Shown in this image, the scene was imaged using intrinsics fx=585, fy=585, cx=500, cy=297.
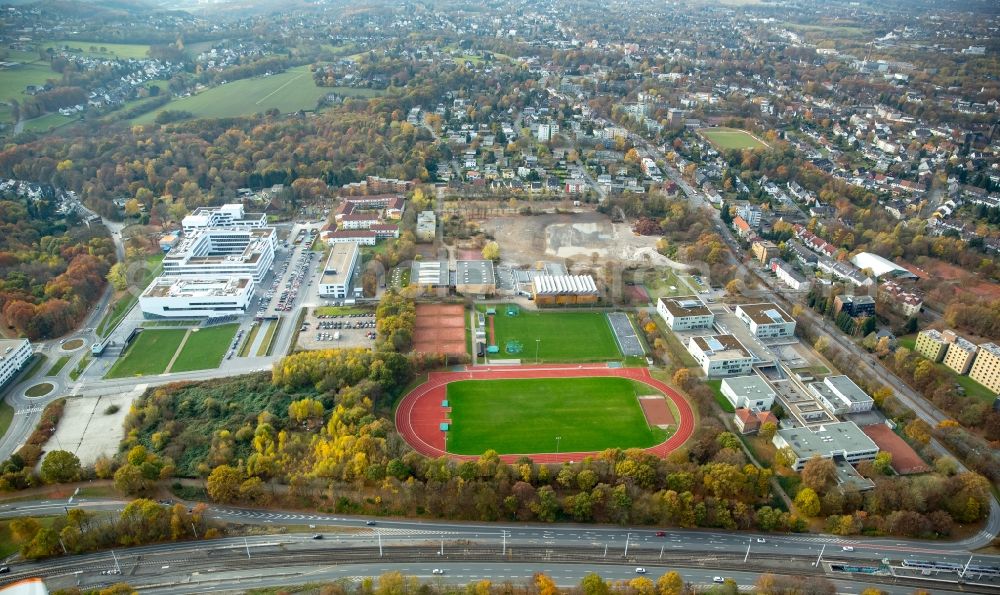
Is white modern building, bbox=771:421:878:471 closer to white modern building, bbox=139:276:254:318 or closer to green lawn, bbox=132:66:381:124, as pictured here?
white modern building, bbox=139:276:254:318

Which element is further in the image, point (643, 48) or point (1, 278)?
point (643, 48)

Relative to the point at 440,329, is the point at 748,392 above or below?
above

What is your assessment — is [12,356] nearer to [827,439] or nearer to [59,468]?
[59,468]

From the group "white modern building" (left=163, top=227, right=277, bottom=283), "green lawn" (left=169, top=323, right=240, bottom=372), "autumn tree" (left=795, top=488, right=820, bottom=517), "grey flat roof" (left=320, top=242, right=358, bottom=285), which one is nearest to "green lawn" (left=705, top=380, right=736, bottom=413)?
"autumn tree" (left=795, top=488, right=820, bottom=517)

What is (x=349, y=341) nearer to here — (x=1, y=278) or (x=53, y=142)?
(x=1, y=278)

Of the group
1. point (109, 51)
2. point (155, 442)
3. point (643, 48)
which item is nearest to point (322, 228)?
point (155, 442)

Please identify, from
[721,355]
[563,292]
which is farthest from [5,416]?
[721,355]

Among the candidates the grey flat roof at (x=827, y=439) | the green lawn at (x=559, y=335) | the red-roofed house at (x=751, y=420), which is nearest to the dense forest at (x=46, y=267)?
the green lawn at (x=559, y=335)
